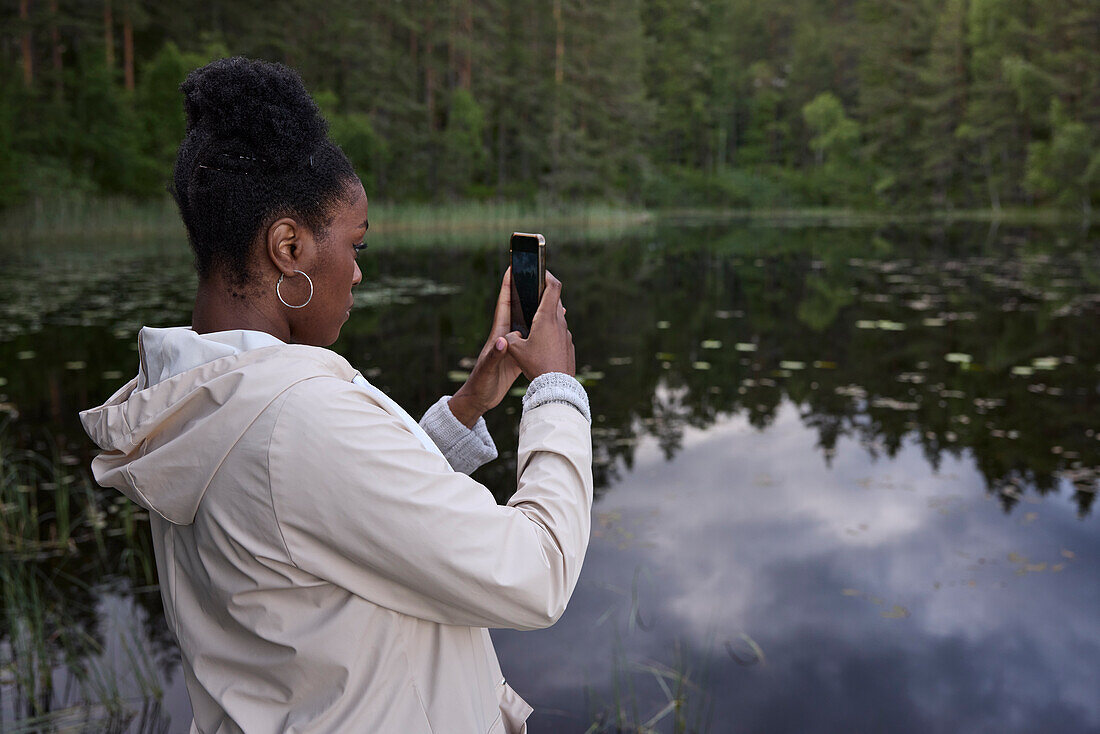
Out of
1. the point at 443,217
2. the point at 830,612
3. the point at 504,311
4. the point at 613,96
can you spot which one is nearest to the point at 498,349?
the point at 504,311

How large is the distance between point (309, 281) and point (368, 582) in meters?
0.44

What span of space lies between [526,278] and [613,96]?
44.0 metres

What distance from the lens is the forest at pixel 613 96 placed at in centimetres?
2956

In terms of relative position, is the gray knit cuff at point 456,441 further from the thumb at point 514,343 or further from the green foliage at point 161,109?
the green foliage at point 161,109

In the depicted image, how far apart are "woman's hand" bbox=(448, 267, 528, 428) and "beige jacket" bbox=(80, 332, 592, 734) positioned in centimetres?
37

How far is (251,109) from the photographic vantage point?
45.4 inches

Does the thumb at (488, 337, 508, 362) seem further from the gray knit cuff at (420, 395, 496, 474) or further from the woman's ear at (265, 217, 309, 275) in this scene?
the woman's ear at (265, 217, 309, 275)

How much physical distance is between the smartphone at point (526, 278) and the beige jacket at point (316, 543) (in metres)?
0.36

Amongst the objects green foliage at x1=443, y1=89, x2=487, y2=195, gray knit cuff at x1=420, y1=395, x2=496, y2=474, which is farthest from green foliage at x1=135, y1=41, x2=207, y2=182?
gray knit cuff at x1=420, y1=395, x2=496, y2=474

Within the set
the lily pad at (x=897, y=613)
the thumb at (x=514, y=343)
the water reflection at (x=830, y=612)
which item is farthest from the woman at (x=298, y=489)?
the lily pad at (x=897, y=613)

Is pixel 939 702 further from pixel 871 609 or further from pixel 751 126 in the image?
pixel 751 126

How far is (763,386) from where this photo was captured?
810cm

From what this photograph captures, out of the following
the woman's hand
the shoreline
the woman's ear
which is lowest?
the woman's hand

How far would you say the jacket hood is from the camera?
1.03 m
